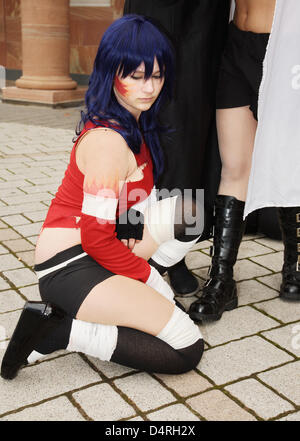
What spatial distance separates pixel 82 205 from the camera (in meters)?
1.93

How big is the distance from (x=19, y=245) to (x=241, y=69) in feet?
5.52

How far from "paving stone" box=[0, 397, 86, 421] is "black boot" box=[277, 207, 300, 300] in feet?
4.19

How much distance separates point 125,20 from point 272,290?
61.8 inches

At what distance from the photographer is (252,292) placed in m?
2.71

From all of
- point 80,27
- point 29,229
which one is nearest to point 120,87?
point 29,229

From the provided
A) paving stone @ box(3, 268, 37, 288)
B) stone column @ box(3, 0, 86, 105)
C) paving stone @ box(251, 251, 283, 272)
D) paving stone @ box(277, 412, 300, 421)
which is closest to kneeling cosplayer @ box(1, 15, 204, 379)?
paving stone @ box(277, 412, 300, 421)

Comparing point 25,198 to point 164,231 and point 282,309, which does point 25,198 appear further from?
point 282,309

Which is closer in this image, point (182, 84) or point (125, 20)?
point (125, 20)

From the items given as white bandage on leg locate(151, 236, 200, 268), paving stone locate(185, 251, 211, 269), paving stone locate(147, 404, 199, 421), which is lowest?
paving stone locate(185, 251, 211, 269)

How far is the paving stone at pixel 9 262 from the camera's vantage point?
289cm

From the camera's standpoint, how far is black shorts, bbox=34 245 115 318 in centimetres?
191

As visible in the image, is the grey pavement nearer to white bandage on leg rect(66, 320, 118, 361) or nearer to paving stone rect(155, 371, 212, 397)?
paving stone rect(155, 371, 212, 397)
